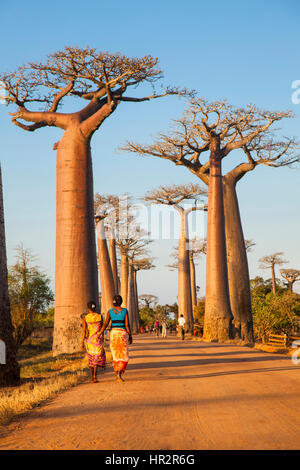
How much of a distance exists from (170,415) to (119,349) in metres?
3.21

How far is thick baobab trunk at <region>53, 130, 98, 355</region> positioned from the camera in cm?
1550

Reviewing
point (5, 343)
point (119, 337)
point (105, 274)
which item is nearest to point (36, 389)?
point (119, 337)

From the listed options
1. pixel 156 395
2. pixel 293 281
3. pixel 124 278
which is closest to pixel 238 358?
pixel 156 395

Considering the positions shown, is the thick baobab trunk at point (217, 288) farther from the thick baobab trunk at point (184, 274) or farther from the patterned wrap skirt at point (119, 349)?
the thick baobab trunk at point (184, 274)

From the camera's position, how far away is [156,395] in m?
7.01

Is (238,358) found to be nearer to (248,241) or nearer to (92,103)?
(92,103)

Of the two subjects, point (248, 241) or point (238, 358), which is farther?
point (248, 241)

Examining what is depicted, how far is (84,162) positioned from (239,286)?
13124 mm

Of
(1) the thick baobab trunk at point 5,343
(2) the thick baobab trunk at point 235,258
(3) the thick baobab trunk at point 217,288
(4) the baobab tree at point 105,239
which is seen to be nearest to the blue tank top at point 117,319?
(1) the thick baobab trunk at point 5,343

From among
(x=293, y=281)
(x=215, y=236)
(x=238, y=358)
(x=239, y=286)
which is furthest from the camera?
(x=293, y=281)

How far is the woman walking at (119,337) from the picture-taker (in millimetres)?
8664

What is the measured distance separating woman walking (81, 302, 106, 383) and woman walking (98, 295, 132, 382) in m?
0.19

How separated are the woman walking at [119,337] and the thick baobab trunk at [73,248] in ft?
21.2

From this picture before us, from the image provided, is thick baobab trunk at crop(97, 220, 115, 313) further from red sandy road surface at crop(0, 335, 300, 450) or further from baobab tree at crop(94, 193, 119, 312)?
→ red sandy road surface at crop(0, 335, 300, 450)
